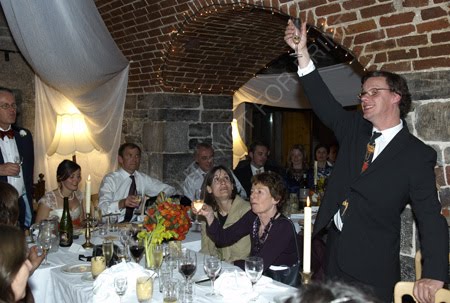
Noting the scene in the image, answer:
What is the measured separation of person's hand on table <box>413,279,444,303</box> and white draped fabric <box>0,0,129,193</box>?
3.66m

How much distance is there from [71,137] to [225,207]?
344cm

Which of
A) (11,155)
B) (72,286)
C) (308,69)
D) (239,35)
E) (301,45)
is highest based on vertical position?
(239,35)

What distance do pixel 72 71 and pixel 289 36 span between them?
9.53 ft

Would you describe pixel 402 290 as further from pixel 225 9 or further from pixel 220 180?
pixel 225 9

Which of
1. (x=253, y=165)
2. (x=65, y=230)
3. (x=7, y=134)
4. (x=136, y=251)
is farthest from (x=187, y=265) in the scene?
(x=253, y=165)

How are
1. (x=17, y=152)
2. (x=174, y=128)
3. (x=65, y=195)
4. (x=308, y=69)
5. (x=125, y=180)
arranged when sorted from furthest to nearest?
1. (x=174, y=128)
2. (x=125, y=180)
3. (x=17, y=152)
4. (x=65, y=195)
5. (x=308, y=69)

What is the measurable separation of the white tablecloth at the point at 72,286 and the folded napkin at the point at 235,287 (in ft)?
0.08

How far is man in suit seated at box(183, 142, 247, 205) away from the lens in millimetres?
5609

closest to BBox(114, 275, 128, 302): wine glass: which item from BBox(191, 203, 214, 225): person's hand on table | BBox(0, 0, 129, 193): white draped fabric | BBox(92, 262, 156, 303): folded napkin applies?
BBox(92, 262, 156, 303): folded napkin

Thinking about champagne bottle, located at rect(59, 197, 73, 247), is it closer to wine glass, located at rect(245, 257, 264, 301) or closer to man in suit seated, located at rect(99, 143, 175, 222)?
man in suit seated, located at rect(99, 143, 175, 222)

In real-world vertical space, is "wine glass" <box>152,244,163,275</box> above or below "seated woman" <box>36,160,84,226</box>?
below

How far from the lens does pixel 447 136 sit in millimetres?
3195

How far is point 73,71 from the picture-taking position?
5.18 meters

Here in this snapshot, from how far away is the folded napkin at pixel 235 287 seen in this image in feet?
7.65
